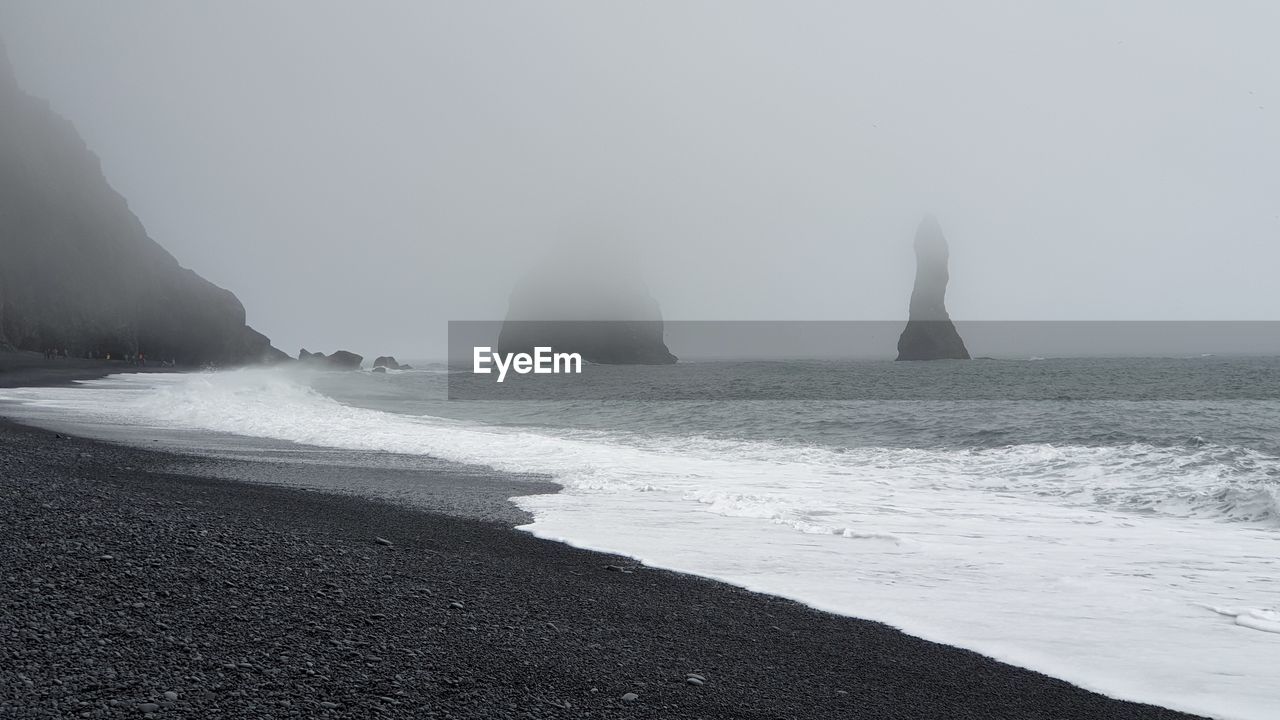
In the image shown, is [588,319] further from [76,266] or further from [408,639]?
[408,639]

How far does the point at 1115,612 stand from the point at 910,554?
2.14 m

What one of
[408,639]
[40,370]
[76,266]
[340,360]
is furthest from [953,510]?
[340,360]

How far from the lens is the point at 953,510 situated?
11.1m

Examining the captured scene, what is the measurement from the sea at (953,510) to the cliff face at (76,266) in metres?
56.9

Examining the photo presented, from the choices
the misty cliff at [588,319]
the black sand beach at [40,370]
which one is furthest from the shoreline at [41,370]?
the misty cliff at [588,319]

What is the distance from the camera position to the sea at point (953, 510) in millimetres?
5492

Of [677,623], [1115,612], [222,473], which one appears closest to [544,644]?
[677,623]

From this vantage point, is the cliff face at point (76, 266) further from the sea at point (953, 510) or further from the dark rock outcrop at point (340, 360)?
the sea at point (953, 510)

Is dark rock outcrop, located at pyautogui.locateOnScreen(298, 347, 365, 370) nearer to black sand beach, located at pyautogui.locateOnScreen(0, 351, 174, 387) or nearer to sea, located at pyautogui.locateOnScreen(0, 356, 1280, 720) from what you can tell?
black sand beach, located at pyautogui.locateOnScreen(0, 351, 174, 387)

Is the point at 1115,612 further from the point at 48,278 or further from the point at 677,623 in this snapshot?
the point at 48,278

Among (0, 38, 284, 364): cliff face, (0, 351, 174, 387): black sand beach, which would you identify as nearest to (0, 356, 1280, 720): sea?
(0, 351, 174, 387): black sand beach

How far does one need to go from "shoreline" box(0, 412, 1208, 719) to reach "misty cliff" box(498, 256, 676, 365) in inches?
5635

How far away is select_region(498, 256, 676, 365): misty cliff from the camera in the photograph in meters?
152

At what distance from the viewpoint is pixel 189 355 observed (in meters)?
93.9
